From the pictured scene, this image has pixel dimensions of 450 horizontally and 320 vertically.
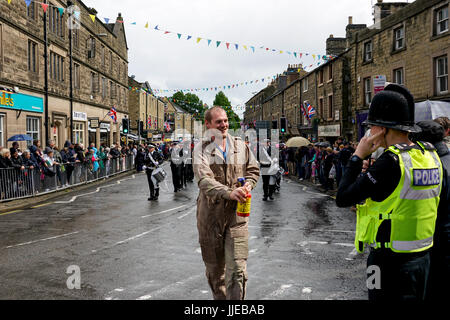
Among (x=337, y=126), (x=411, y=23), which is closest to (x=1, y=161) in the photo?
(x=411, y=23)

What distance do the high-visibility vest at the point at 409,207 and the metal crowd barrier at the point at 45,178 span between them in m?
12.9

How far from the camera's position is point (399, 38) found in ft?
73.8

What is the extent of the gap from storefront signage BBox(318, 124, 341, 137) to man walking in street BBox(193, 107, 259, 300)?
2733 centimetres

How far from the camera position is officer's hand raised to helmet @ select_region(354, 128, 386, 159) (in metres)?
2.77

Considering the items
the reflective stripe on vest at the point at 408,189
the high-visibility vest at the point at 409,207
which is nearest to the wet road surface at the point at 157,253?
the high-visibility vest at the point at 409,207

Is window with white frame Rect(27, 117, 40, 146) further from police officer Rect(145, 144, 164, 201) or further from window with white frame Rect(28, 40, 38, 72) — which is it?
police officer Rect(145, 144, 164, 201)

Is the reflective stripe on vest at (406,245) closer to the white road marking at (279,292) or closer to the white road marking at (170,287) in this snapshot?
the white road marking at (279,292)

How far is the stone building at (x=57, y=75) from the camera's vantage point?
20125mm

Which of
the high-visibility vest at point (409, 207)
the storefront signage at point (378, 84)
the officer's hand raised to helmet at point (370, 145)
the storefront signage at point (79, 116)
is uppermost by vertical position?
the storefront signage at point (79, 116)

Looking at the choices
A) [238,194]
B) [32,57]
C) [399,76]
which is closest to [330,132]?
[399,76]

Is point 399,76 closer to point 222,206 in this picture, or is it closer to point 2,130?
point 2,130

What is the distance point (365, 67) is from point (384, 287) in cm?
2542

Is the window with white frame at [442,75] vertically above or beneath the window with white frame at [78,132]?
above

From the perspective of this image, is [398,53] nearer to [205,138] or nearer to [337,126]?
[337,126]
